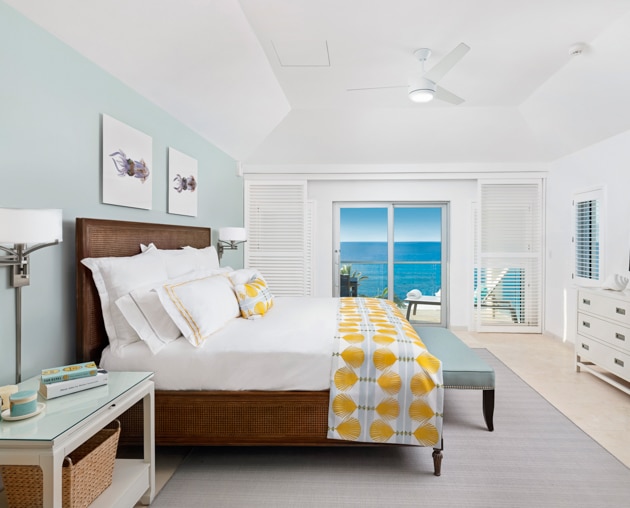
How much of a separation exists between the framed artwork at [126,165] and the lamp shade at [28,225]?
0.89 metres

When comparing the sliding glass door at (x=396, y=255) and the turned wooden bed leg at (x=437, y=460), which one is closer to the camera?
the turned wooden bed leg at (x=437, y=460)

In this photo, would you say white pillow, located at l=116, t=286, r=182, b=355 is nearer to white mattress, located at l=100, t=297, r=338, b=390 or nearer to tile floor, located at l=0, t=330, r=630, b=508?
white mattress, located at l=100, t=297, r=338, b=390

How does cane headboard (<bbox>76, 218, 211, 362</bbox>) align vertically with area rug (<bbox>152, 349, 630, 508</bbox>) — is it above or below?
above

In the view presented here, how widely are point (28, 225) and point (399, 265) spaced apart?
484 cm

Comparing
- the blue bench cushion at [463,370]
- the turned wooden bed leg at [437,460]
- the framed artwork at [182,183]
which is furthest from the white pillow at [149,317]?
the blue bench cushion at [463,370]

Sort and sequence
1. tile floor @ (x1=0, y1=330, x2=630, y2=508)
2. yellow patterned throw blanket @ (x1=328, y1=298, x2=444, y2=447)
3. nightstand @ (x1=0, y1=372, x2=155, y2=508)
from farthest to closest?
tile floor @ (x1=0, y1=330, x2=630, y2=508)
yellow patterned throw blanket @ (x1=328, y1=298, x2=444, y2=447)
nightstand @ (x1=0, y1=372, x2=155, y2=508)

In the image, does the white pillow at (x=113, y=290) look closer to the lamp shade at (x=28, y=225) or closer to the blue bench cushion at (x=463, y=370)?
the lamp shade at (x=28, y=225)

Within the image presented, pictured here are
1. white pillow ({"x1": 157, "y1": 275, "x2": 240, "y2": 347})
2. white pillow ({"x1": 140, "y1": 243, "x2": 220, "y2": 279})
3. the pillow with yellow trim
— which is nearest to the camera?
white pillow ({"x1": 157, "y1": 275, "x2": 240, "y2": 347})

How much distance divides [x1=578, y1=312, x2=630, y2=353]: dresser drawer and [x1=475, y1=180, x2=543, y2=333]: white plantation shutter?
1.68m

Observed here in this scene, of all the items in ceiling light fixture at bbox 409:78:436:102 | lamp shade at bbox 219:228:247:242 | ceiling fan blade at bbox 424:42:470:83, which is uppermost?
ceiling fan blade at bbox 424:42:470:83

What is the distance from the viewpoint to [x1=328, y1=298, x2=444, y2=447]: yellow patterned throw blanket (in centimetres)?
212

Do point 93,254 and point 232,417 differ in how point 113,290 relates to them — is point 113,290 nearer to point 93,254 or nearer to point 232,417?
point 93,254

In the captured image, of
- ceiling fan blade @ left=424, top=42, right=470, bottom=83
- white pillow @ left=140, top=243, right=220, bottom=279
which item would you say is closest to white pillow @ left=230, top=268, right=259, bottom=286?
white pillow @ left=140, top=243, right=220, bottom=279

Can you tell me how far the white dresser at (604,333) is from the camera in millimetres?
3111
